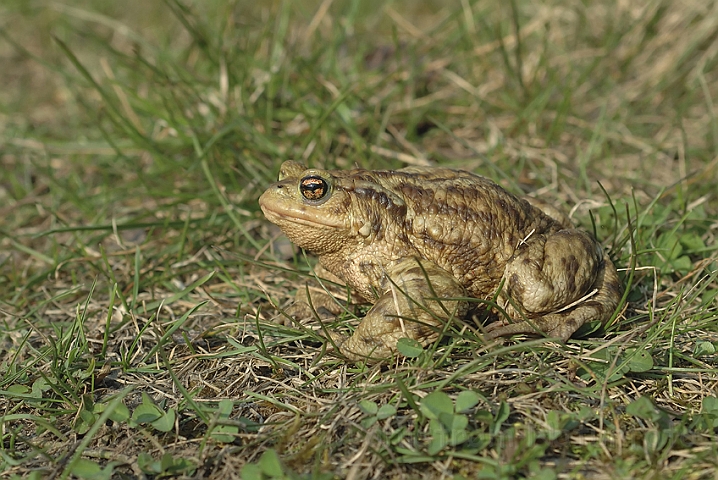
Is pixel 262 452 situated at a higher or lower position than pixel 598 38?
lower

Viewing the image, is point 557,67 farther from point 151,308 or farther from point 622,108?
point 151,308

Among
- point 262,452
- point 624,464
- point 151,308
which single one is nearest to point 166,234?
point 151,308

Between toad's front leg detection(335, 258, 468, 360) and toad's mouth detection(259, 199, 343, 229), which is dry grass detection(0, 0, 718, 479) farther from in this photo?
toad's mouth detection(259, 199, 343, 229)

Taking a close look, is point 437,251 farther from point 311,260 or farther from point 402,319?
point 311,260

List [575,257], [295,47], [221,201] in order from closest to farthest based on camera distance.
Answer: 1. [575,257]
2. [221,201]
3. [295,47]

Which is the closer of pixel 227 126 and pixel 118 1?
pixel 227 126

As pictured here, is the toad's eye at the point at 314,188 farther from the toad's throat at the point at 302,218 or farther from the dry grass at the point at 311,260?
the dry grass at the point at 311,260

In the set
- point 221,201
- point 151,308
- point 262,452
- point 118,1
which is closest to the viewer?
point 262,452

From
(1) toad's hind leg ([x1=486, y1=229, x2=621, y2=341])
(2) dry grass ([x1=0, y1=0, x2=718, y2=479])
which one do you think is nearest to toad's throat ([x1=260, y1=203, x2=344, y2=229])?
(2) dry grass ([x1=0, y1=0, x2=718, y2=479])
